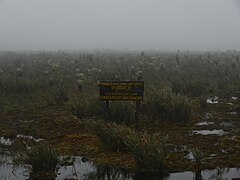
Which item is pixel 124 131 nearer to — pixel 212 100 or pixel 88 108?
pixel 88 108

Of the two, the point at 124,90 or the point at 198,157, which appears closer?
the point at 198,157

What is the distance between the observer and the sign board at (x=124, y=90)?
10062 millimetres

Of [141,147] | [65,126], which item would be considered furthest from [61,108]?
[141,147]

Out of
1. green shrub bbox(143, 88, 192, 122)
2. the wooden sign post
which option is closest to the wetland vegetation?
green shrub bbox(143, 88, 192, 122)

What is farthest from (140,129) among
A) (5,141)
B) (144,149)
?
(5,141)

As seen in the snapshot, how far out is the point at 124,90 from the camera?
33.2 ft

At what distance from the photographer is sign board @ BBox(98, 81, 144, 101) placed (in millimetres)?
10062

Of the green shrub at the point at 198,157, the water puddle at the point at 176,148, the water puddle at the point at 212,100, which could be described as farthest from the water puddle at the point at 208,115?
the green shrub at the point at 198,157

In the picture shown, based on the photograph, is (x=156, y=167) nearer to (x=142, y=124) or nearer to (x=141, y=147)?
(x=141, y=147)

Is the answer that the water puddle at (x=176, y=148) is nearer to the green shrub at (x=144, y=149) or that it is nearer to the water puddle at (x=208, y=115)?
the green shrub at (x=144, y=149)

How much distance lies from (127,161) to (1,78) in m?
12.9

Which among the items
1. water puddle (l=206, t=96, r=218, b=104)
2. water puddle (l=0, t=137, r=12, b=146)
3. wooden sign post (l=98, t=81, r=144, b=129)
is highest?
wooden sign post (l=98, t=81, r=144, b=129)

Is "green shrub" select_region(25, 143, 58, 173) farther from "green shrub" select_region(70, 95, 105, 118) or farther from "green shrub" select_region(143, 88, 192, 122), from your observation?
"green shrub" select_region(143, 88, 192, 122)

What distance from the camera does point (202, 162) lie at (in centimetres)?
802
